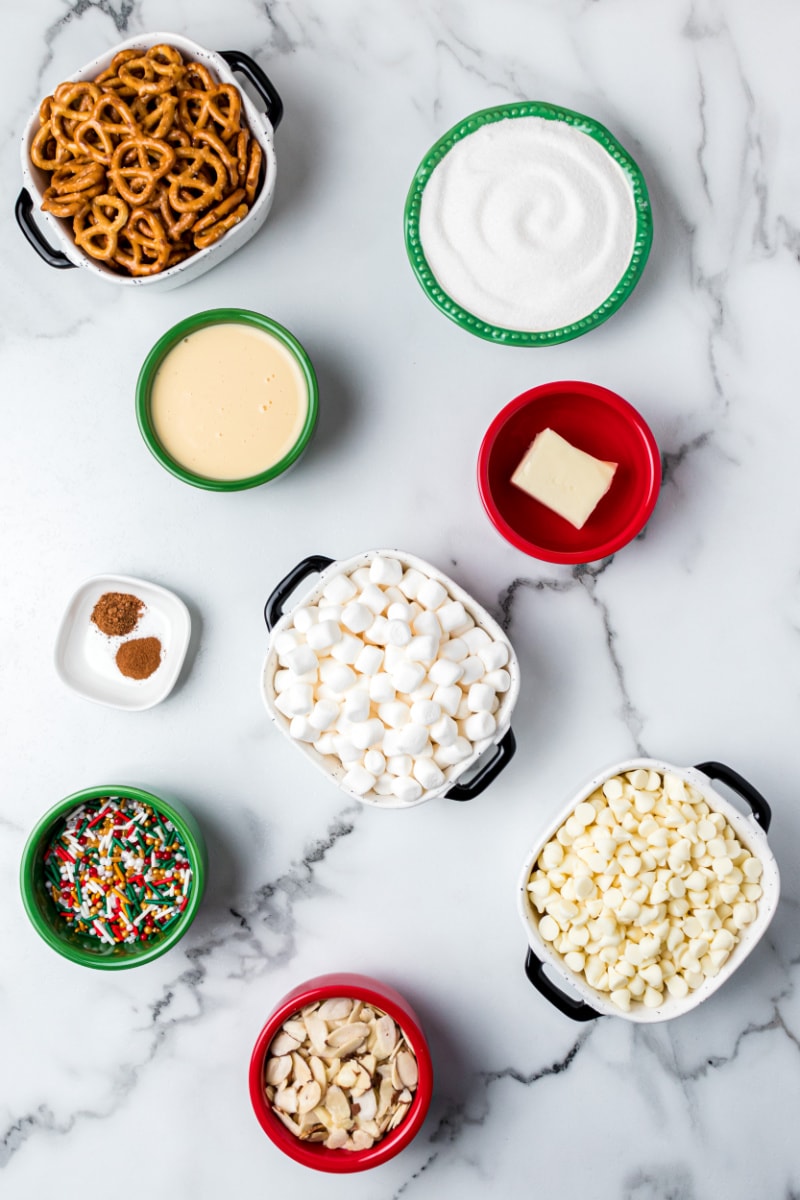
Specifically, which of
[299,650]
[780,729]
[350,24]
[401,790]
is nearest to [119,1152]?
[401,790]

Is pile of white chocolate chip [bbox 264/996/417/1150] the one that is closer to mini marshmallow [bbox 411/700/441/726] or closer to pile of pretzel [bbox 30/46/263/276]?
mini marshmallow [bbox 411/700/441/726]

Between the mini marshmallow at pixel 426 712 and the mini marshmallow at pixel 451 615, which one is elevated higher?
the mini marshmallow at pixel 451 615

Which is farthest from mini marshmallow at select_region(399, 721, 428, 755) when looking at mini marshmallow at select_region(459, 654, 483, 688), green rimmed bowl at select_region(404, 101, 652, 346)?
green rimmed bowl at select_region(404, 101, 652, 346)

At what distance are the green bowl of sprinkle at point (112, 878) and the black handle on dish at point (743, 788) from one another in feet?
2.85

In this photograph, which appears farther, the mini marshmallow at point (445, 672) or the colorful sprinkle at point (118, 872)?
the colorful sprinkle at point (118, 872)

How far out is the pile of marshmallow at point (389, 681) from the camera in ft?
4.79

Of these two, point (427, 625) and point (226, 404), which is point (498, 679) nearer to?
point (427, 625)

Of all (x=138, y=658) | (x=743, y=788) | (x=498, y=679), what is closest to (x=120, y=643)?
(x=138, y=658)

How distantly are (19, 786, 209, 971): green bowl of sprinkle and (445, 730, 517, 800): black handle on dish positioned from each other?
44cm

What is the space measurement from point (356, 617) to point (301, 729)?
0.65 feet

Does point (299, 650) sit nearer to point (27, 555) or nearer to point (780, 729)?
point (27, 555)

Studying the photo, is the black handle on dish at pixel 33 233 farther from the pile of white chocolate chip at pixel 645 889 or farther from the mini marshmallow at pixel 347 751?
the pile of white chocolate chip at pixel 645 889

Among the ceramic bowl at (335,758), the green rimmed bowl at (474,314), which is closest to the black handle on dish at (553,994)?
the ceramic bowl at (335,758)

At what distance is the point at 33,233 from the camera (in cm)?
153
